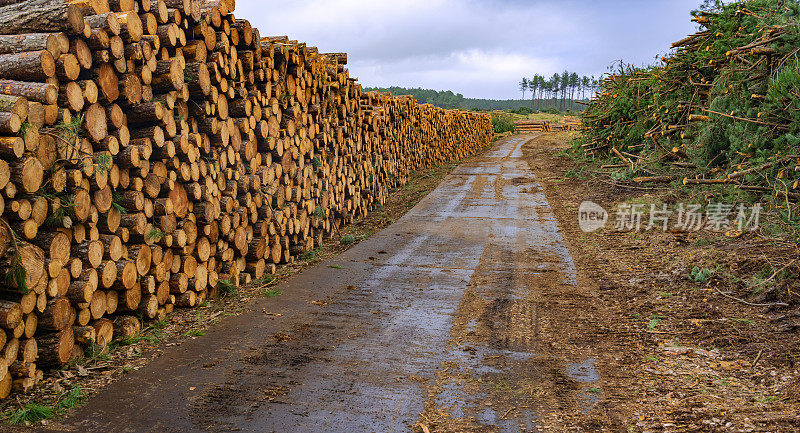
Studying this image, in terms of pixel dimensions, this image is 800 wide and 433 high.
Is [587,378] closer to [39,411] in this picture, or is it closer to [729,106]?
[39,411]

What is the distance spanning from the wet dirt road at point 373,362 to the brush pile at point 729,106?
344cm

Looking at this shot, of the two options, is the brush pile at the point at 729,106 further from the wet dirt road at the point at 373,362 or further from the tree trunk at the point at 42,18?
the tree trunk at the point at 42,18

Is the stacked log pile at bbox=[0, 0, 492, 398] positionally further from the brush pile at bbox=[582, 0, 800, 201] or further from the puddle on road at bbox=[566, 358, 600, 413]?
the brush pile at bbox=[582, 0, 800, 201]

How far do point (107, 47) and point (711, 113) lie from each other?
10.0m

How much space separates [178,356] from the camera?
454 cm

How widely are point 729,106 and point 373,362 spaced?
854cm

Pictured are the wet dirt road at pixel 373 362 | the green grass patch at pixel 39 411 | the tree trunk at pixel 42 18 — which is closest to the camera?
the green grass patch at pixel 39 411

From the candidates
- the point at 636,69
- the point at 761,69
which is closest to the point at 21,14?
A: the point at 761,69

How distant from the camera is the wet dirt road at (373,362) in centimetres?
358

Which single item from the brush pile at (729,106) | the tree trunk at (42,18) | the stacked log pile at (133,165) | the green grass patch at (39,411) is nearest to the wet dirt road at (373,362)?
the green grass patch at (39,411)

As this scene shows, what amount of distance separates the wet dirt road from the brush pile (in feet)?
11.3

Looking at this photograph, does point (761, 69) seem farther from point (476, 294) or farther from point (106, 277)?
point (106, 277)

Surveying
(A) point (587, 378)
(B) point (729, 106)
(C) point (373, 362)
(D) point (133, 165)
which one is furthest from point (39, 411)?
(B) point (729, 106)

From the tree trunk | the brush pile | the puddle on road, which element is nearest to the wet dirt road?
the puddle on road
